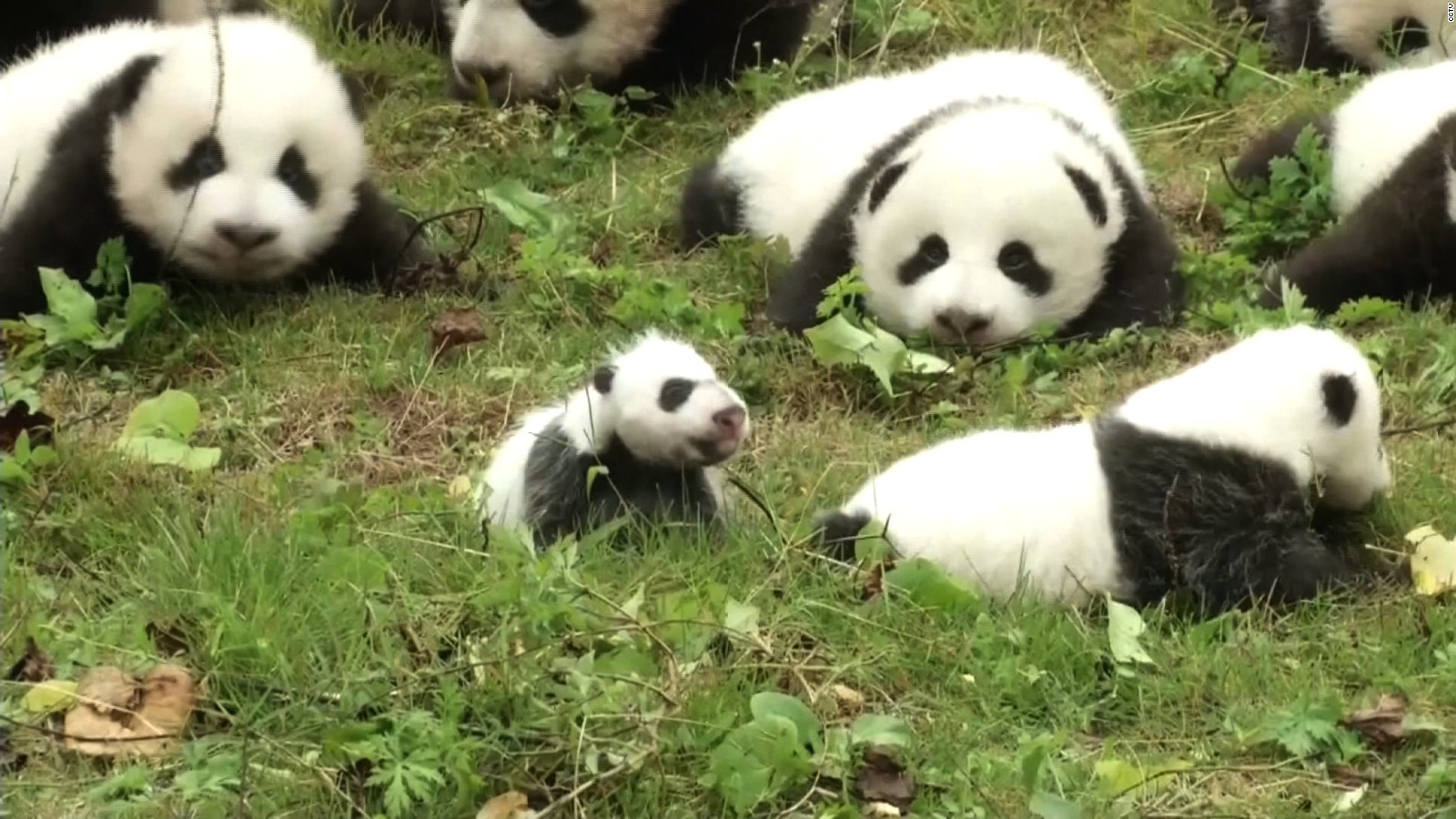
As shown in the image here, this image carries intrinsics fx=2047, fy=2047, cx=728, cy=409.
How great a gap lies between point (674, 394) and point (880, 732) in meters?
1.34

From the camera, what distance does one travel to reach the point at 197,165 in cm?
694

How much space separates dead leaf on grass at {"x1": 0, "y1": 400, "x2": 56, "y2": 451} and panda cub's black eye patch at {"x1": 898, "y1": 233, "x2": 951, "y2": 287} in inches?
110

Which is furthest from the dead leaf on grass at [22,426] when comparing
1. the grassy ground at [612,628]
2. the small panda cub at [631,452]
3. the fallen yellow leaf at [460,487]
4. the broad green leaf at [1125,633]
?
the broad green leaf at [1125,633]

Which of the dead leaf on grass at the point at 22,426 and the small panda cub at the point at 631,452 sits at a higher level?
the small panda cub at the point at 631,452

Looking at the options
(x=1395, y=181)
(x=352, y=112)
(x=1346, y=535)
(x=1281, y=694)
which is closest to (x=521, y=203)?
(x=352, y=112)

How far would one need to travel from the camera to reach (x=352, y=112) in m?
7.32

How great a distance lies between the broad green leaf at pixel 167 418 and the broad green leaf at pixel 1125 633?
2.79m

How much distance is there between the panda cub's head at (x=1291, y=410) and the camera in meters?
5.10

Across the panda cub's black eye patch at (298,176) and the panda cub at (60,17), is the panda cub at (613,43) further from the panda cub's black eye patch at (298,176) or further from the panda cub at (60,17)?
the panda cub's black eye patch at (298,176)

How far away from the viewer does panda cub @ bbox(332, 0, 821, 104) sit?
9.05m

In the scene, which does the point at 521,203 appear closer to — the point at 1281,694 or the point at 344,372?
the point at 344,372

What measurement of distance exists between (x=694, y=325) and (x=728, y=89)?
108 inches

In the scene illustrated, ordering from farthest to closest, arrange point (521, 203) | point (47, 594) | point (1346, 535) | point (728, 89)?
point (728, 89) < point (521, 203) < point (1346, 535) < point (47, 594)

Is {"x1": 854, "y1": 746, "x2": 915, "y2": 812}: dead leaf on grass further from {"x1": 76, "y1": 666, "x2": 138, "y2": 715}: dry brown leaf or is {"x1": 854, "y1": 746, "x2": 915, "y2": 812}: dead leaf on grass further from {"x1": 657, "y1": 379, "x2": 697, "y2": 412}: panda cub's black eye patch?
{"x1": 76, "y1": 666, "x2": 138, "y2": 715}: dry brown leaf
